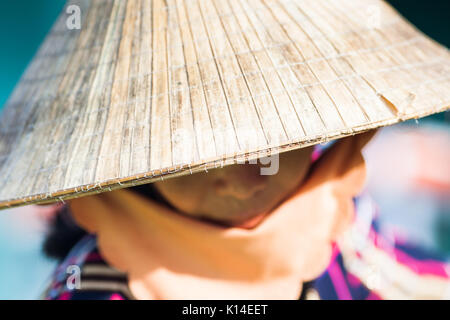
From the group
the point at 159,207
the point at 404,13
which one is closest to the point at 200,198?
the point at 159,207

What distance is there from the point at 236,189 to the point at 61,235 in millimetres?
1014

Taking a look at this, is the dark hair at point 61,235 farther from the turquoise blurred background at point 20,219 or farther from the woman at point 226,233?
the woman at point 226,233

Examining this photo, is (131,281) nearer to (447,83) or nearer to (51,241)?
(51,241)

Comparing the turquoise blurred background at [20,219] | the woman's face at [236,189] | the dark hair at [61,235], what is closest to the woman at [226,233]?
the woman's face at [236,189]

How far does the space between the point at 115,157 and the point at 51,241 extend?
110cm

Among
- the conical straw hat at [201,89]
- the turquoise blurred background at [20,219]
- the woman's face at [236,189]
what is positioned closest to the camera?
the conical straw hat at [201,89]

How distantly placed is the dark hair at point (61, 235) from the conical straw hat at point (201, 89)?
772 millimetres

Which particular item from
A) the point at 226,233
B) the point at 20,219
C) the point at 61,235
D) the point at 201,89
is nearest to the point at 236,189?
the point at 226,233

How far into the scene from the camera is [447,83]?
579 mm

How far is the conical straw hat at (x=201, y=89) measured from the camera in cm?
50

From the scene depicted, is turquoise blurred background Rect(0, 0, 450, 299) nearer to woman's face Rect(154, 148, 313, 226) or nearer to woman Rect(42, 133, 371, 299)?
woman Rect(42, 133, 371, 299)

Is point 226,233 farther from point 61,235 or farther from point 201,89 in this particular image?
point 61,235

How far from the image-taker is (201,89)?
1.81 feet

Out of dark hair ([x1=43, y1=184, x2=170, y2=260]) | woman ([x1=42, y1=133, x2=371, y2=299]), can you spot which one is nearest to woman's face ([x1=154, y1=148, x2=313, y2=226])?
woman ([x1=42, y1=133, x2=371, y2=299])
